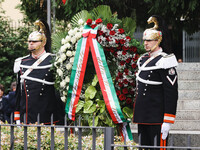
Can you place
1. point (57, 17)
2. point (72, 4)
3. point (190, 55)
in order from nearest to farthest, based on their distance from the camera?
point (72, 4), point (57, 17), point (190, 55)

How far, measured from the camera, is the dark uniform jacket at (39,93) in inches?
265

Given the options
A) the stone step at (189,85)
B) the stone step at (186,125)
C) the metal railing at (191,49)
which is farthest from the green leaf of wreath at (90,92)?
the metal railing at (191,49)

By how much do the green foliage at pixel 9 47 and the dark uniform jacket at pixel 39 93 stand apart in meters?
8.50

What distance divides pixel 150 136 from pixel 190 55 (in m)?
16.2

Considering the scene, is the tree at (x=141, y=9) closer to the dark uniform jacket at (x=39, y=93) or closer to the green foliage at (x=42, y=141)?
the dark uniform jacket at (x=39, y=93)

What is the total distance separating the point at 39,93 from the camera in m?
6.72

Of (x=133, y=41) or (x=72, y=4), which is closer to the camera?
(x=133, y=41)

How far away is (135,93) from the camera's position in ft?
21.0

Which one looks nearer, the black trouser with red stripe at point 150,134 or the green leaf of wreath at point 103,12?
the black trouser with red stripe at point 150,134

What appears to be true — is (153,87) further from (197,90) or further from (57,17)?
(57,17)

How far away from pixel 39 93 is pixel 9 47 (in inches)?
372

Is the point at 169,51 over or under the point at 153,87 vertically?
over

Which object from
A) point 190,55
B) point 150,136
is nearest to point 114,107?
point 150,136

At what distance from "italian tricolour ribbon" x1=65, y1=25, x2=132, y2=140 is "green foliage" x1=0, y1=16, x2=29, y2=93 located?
9.04 meters
